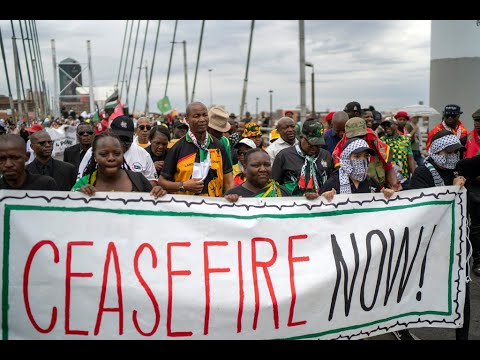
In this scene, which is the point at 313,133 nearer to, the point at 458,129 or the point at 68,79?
the point at 458,129

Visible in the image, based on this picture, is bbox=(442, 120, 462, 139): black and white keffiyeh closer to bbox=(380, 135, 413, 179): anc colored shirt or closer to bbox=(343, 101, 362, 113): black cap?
bbox=(380, 135, 413, 179): anc colored shirt

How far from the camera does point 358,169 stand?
4316 mm

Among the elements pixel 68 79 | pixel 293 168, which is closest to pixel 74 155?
pixel 293 168

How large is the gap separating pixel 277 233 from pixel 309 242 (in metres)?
0.22

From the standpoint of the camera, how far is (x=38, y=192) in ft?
11.7

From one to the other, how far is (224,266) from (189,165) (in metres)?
1.45

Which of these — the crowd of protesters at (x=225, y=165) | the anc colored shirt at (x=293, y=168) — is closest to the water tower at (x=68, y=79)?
the crowd of protesters at (x=225, y=165)

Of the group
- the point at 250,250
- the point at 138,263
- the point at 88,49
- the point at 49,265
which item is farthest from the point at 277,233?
the point at 88,49

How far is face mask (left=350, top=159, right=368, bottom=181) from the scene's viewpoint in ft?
14.2

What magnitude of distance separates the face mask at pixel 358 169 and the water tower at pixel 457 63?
31.7ft

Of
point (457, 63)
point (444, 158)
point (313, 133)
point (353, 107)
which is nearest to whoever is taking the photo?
point (444, 158)

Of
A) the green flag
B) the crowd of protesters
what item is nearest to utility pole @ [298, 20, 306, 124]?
the crowd of protesters
